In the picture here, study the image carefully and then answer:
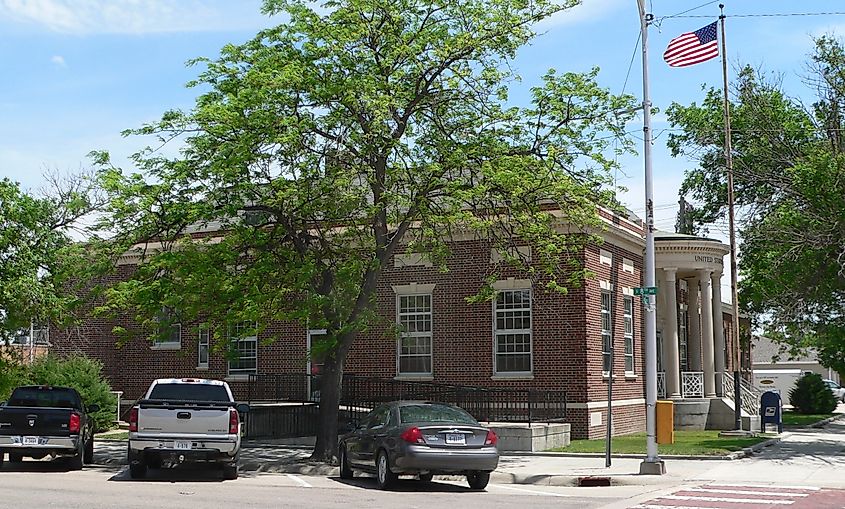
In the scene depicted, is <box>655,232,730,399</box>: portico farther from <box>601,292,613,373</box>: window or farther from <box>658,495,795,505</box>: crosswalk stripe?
<box>658,495,795,505</box>: crosswalk stripe

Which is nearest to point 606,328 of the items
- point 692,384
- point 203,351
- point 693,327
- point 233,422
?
point 692,384

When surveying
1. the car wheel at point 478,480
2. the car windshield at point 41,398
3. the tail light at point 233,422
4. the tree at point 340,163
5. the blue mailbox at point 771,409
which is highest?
the tree at point 340,163

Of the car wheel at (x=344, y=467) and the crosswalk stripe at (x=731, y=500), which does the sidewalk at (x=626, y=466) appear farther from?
the crosswalk stripe at (x=731, y=500)

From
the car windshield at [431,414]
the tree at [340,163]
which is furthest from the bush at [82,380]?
the car windshield at [431,414]

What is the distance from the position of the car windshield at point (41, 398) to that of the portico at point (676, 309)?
19.0 metres

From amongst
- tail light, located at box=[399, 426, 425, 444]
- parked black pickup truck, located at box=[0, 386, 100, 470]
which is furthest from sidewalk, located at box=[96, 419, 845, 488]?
tail light, located at box=[399, 426, 425, 444]

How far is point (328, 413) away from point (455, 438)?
5.68m

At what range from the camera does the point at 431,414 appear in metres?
17.6

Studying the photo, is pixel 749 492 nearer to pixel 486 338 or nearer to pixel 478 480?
pixel 478 480

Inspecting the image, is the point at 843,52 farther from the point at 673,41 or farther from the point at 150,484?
the point at 150,484

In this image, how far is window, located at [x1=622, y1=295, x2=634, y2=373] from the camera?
30.5 metres

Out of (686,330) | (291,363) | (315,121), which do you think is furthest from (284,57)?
(686,330)

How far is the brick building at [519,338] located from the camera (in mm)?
27266

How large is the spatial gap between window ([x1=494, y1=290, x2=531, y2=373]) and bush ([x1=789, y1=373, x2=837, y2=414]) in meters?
26.6
